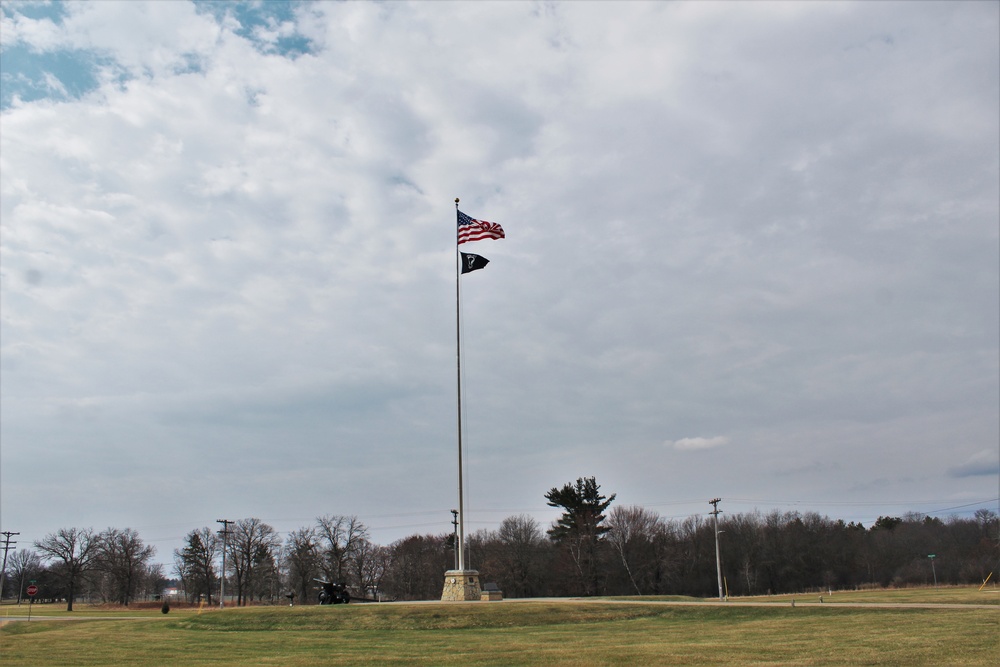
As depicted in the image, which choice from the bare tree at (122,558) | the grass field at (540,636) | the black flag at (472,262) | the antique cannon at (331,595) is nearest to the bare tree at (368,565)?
the bare tree at (122,558)

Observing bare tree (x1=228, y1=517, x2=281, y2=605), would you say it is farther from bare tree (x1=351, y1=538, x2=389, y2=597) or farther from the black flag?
the black flag

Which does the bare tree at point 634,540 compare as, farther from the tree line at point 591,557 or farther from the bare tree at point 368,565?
the bare tree at point 368,565

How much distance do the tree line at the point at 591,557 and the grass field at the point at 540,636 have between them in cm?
5109

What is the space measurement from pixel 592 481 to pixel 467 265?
53591 millimetres

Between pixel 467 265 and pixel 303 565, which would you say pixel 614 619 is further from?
pixel 303 565

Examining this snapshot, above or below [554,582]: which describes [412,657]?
above

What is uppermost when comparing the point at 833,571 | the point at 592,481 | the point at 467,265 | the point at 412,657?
the point at 467,265

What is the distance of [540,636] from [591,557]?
5785cm

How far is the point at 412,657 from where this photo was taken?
62.0ft

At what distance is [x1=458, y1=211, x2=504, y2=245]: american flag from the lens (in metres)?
35.4

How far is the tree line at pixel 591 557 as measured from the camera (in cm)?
8331

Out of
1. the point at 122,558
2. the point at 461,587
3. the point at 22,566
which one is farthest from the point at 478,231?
the point at 22,566

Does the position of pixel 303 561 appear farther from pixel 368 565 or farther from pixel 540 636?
pixel 540 636

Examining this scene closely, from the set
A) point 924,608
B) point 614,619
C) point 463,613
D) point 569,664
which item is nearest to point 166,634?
point 463,613
